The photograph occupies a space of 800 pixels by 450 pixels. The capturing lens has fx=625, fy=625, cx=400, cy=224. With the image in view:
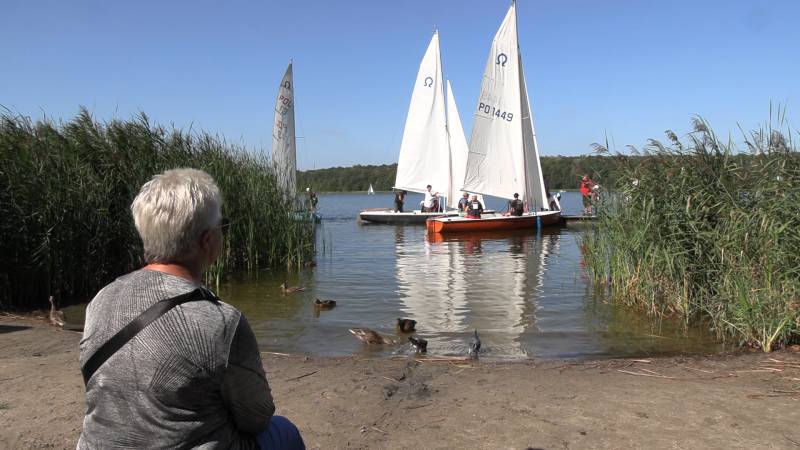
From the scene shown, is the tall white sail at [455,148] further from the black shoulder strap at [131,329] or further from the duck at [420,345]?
the black shoulder strap at [131,329]

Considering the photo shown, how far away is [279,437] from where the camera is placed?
225cm

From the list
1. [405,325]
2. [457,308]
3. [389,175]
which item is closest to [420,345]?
[405,325]

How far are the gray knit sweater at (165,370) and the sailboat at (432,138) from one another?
28.5 m

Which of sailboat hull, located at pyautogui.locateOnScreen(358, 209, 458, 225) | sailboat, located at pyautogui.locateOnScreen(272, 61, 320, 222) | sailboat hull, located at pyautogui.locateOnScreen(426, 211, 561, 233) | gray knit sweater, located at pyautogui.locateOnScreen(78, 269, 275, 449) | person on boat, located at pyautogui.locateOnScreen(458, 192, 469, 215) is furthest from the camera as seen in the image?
sailboat hull, located at pyautogui.locateOnScreen(358, 209, 458, 225)

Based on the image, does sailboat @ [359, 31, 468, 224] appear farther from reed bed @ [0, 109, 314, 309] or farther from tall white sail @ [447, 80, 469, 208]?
reed bed @ [0, 109, 314, 309]

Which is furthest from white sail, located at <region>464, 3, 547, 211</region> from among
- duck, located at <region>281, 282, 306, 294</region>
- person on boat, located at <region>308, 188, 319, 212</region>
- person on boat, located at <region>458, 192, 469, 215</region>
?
duck, located at <region>281, 282, 306, 294</region>

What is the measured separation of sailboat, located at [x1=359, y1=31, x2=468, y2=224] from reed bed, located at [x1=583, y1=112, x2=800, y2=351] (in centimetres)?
2129

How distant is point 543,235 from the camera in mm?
22859

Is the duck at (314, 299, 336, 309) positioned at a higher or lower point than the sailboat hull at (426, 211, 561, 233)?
lower

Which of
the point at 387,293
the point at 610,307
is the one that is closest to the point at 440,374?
the point at 610,307

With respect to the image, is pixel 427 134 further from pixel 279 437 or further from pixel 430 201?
pixel 279 437

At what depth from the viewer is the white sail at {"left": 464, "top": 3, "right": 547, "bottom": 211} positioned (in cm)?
2539

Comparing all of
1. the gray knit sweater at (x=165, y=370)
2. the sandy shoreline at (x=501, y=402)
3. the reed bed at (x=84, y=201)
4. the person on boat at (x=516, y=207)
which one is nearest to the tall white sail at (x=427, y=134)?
the person on boat at (x=516, y=207)

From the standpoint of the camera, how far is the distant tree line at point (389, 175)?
32.5 ft
